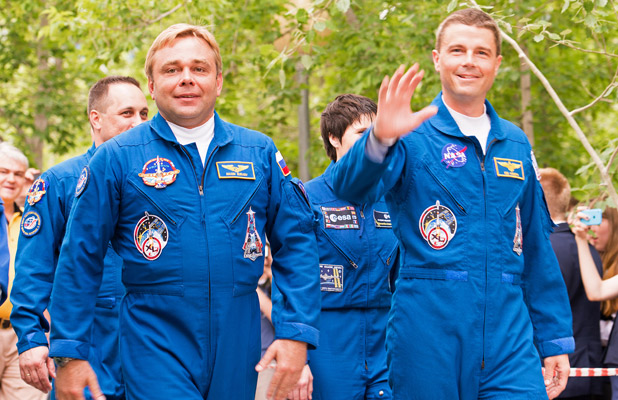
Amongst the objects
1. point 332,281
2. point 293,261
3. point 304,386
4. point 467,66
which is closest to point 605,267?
point 332,281

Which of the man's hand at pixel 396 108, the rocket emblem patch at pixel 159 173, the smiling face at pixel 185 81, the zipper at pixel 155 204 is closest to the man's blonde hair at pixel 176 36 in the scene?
the smiling face at pixel 185 81

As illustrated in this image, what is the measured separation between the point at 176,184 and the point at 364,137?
0.86 metres

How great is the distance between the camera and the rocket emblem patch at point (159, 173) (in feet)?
12.5

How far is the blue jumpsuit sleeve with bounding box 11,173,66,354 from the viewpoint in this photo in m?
4.76

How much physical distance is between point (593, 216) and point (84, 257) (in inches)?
A: 161

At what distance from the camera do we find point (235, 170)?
3902mm

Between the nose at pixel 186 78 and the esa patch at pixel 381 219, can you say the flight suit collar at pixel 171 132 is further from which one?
the esa patch at pixel 381 219

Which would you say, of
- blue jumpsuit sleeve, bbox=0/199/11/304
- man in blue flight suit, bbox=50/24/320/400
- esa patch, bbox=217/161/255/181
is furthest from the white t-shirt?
blue jumpsuit sleeve, bbox=0/199/11/304

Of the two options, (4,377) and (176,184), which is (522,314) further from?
(4,377)

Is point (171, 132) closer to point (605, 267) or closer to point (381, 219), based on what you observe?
point (381, 219)

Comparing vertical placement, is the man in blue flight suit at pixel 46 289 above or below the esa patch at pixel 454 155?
below

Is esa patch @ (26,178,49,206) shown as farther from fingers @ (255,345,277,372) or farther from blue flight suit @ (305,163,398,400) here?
fingers @ (255,345,277,372)

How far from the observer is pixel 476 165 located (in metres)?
4.11

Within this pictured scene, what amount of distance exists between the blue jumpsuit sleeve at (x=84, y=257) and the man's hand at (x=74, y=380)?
0.05 meters
